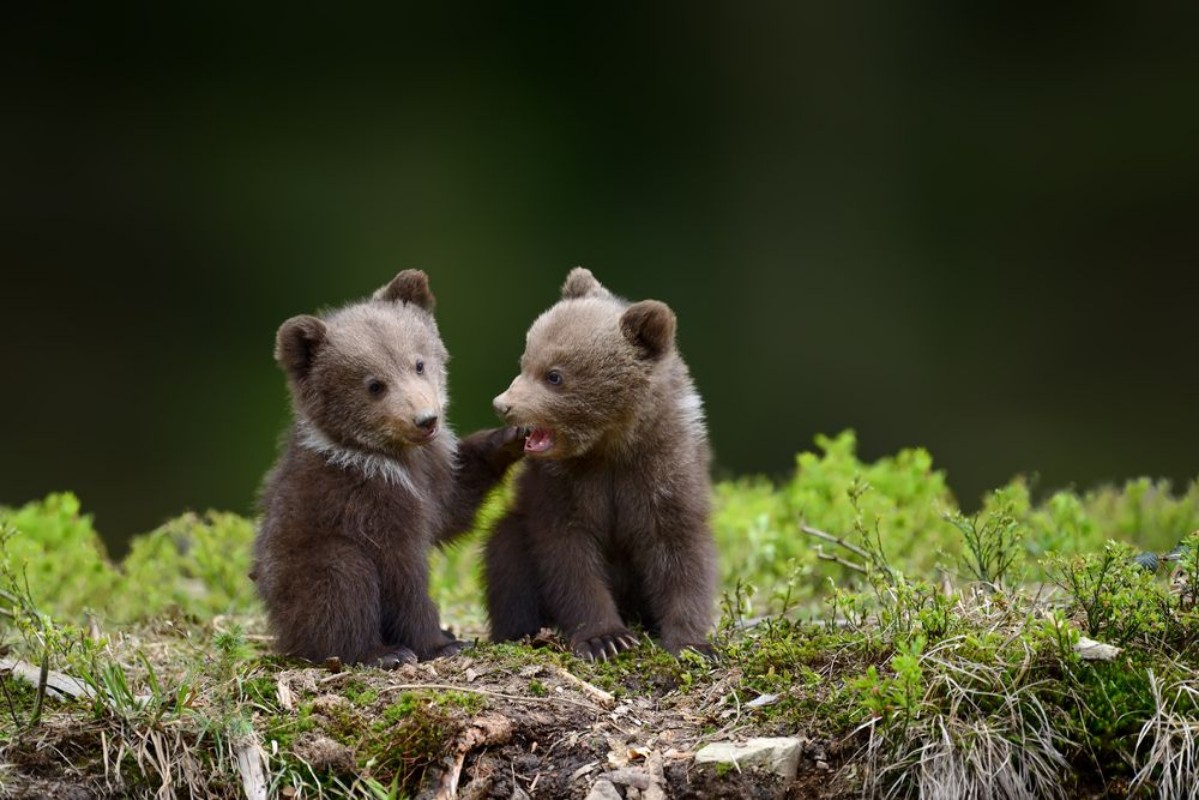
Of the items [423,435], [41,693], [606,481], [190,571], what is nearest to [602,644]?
[606,481]

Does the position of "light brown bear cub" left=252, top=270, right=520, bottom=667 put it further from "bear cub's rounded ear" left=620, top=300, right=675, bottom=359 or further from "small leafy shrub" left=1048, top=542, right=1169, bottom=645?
"small leafy shrub" left=1048, top=542, right=1169, bottom=645

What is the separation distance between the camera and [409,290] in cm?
566

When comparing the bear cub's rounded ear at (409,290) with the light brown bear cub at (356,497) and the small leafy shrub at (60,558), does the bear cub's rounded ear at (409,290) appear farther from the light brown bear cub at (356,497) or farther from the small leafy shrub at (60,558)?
the small leafy shrub at (60,558)

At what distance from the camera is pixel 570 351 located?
5.26 m

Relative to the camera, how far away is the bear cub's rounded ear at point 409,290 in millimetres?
5641

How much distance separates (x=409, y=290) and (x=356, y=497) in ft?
2.99

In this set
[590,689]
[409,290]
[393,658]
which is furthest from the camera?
[409,290]

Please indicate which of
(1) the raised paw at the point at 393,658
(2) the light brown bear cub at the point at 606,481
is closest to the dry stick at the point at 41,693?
(1) the raised paw at the point at 393,658

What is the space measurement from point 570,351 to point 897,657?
1.67 meters

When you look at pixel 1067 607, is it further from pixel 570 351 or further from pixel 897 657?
pixel 570 351

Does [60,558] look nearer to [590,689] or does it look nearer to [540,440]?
[540,440]

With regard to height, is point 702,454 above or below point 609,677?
above

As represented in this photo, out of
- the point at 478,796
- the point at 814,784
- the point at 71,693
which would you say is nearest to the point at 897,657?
the point at 814,784

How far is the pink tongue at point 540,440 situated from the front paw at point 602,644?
647 mm
